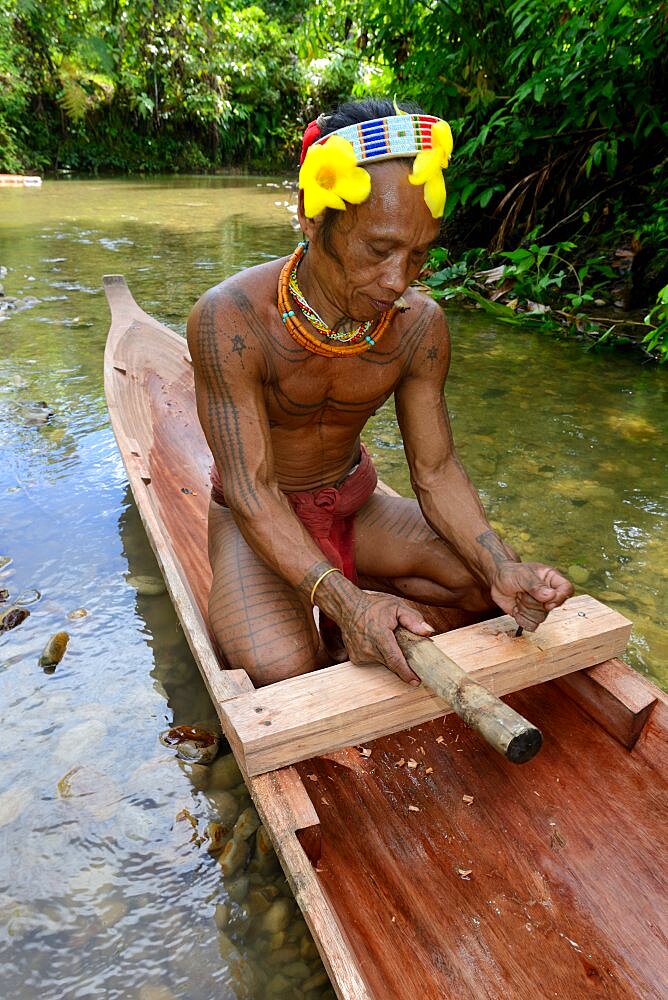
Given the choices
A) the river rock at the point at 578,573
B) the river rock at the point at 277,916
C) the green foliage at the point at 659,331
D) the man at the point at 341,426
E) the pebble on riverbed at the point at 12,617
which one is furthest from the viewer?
the green foliage at the point at 659,331

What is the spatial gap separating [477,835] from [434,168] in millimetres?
1599

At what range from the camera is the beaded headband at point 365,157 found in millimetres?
1634

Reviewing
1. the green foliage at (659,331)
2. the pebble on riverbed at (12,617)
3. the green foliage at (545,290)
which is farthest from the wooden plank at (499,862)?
the green foliage at (545,290)

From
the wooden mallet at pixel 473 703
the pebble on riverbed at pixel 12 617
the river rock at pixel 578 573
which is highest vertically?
the wooden mallet at pixel 473 703

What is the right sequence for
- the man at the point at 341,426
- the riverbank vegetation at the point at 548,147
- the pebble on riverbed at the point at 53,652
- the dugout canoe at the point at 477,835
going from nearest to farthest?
the dugout canoe at the point at 477,835
the man at the point at 341,426
the pebble on riverbed at the point at 53,652
the riverbank vegetation at the point at 548,147

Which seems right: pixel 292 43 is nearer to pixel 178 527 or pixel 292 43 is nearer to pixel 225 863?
pixel 178 527

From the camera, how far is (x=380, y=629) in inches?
69.1

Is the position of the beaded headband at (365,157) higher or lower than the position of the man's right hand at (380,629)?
higher

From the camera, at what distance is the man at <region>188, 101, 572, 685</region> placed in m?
1.69

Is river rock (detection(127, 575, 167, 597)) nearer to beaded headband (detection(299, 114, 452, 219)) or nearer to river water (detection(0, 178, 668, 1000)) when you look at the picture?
river water (detection(0, 178, 668, 1000))

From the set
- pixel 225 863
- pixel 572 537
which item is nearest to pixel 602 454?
pixel 572 537

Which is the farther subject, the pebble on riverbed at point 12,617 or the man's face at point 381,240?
the pebble on riverbed at point 12,617

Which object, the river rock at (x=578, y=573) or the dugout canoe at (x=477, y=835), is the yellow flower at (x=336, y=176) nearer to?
the dugout canoe at (x=477, y=835)

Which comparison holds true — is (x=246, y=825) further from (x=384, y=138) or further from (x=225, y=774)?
(x=384, y=138)
